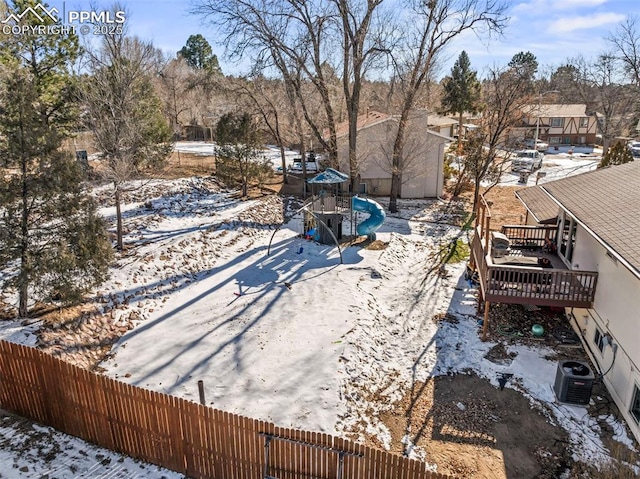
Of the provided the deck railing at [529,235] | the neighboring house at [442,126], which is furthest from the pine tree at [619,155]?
the neighboring house at [442,126]

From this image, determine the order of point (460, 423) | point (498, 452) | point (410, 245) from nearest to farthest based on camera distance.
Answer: point (498, 452) → point (460, 423) → point (410, 245)

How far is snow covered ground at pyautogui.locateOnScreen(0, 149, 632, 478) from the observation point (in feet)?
30.8

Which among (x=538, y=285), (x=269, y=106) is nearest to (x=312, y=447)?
Answer: (x=538, y=285)

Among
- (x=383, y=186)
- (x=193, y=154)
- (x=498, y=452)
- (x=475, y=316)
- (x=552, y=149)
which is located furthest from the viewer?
(x=552, y=149)

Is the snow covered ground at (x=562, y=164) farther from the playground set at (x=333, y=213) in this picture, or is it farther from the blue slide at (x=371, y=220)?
the playground set at (x=333, y=213)

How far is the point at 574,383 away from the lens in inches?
388

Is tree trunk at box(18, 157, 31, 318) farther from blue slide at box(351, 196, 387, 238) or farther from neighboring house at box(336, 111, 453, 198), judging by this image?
neighboring house at box(336, 111, 453, 198)

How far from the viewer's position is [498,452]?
28.3ft

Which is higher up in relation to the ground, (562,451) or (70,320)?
(70,320)

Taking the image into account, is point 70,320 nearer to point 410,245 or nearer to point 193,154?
point 410,245

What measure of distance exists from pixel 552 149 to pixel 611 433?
58394 mm

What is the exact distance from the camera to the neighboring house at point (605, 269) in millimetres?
9281

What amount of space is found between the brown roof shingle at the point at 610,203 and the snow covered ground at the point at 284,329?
12.7 feet

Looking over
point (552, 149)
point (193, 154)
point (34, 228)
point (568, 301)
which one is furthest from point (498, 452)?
point (552, 149)
